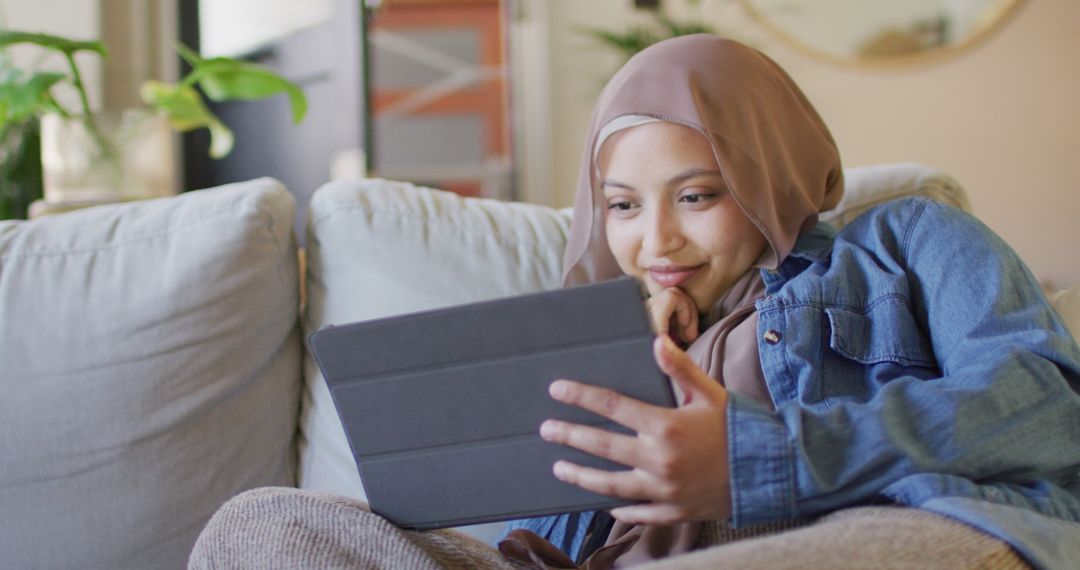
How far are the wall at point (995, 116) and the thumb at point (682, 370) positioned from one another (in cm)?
288

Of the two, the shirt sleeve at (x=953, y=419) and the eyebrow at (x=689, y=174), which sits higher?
the eyebrow at (x=689, y=174)

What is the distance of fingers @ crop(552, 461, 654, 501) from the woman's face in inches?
14.8

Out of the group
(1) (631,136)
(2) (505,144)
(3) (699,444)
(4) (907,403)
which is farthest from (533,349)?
(2) (505,144)

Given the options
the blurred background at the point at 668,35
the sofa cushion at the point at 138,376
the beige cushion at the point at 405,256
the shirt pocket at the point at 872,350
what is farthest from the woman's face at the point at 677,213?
the blurred background at the point at 668,35

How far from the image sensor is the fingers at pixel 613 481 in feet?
2.52

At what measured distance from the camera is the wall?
342 cm

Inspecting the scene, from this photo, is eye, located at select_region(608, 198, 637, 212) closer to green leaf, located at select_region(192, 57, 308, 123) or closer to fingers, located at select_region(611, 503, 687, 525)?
fingers, located at select_region(611, 503, 687, 525)

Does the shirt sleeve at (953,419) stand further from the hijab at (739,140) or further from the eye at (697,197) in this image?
the eye at (697,197)

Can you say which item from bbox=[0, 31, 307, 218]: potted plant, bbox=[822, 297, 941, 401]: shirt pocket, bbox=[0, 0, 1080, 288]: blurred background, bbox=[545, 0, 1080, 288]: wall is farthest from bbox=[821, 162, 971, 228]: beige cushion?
bbox=[545, 0, 1080, 288]: wall

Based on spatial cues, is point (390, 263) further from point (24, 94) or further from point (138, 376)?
point (24, 94)

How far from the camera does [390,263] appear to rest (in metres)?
1.36

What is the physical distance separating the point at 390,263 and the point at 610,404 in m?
0.66

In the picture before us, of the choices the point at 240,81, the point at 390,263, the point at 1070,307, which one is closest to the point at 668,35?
the point at 240,81

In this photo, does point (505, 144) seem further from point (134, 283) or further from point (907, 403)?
point (907, 403)
